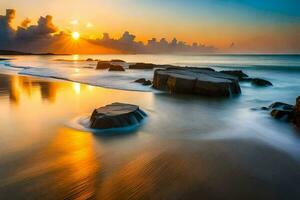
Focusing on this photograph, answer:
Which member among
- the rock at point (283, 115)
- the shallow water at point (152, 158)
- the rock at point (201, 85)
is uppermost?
the rock at point (201, 85)

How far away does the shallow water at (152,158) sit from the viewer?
3.63 meters

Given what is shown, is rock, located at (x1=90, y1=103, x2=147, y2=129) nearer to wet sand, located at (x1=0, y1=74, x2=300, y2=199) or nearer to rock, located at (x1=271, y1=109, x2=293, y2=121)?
wet sand, located at (x1=0, y1=74, x2=300, y2=199)

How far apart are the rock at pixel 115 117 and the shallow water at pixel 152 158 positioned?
0.29 metres

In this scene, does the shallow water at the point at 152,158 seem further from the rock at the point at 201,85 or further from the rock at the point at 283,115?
the rock at the point at 201,85

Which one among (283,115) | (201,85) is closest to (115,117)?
(283,115)

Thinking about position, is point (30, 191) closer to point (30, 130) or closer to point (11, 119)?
point (30, 130)

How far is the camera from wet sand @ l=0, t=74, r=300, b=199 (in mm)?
3625

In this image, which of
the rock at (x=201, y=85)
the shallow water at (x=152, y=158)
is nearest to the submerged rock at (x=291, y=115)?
the shallow water at (x=152, y=158)

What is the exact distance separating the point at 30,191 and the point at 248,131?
5.09 meters

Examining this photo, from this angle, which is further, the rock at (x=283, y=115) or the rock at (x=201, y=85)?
the rock at (x=201, y=85)

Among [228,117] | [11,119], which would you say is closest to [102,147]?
[11,119]

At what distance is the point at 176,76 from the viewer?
1330 cm

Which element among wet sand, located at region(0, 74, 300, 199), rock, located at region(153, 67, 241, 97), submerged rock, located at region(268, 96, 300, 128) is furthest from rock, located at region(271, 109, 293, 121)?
rock, located at region(153, 67, 241, 97)

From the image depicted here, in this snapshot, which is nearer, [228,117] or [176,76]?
[228,117]
